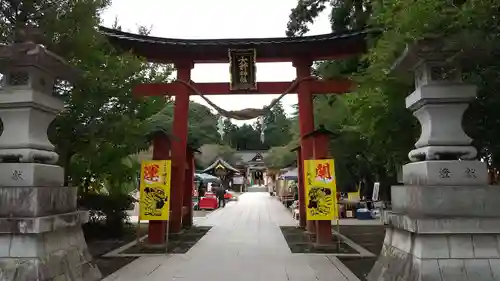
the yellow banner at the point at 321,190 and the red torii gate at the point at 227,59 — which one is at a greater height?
the red torii gate at the point at 227,59

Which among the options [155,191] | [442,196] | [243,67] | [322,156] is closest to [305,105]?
[243,67]

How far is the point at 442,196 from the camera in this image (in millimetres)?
5332

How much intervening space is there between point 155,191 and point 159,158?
1010mm

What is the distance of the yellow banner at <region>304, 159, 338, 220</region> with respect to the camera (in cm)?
1043

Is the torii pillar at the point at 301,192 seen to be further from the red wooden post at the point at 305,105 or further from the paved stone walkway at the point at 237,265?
the paved stone walkway at the point at 237,265

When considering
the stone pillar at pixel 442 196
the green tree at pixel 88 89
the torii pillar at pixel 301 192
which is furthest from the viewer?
the torii pillar at pixel 301 192

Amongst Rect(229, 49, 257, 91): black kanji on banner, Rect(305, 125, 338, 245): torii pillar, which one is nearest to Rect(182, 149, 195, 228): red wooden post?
Rect(229, 49, 257, 91): black kanji on banner

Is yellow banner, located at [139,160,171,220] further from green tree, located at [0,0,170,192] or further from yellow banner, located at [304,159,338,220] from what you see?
yellow banner, located at [304,159,338,220]

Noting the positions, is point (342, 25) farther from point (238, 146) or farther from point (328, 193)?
point (238, 146)

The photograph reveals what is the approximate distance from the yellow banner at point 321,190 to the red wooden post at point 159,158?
12.3 ft

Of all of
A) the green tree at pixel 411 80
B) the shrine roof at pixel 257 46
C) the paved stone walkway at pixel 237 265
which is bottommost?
the paved stone walkway at pixel 237 265

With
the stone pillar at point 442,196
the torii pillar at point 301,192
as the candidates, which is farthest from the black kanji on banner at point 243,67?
the stone pillar at point 442,196

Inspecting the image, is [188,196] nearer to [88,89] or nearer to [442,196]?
[88,89]

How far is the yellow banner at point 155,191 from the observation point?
1054 centimetres
